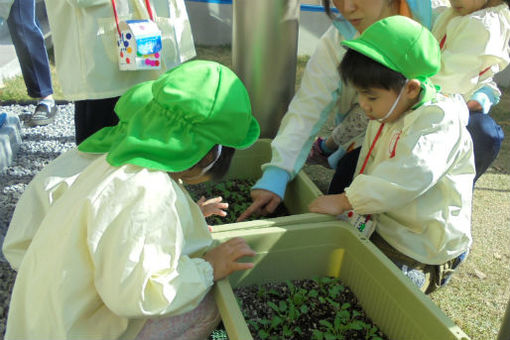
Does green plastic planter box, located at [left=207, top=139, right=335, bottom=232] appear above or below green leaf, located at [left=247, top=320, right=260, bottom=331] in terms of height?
above

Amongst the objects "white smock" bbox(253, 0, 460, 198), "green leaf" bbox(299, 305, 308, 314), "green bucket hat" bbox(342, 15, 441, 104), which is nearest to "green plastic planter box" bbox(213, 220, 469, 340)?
"green leaf" bbox(299, 305, 308, 314)

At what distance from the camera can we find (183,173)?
1.16 m

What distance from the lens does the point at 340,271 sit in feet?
4.99

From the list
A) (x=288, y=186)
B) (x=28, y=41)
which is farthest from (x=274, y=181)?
(x=28, y=41)

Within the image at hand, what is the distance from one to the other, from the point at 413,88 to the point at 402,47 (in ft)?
0.43

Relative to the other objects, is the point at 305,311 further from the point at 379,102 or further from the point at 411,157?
the point at 379,102

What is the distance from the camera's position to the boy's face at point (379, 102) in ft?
4.43

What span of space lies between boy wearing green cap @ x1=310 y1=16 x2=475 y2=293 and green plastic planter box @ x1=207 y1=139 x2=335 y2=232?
98 mm

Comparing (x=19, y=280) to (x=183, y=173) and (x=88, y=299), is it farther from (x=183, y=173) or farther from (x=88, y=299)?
(x=183, y=173)

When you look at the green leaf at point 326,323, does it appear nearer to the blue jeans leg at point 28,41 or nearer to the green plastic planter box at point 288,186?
the green plastic planter box at point 288,186

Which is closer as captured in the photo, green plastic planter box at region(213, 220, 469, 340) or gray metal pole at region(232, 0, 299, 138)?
green plastic planter box at region(213, 220, 469, 340)

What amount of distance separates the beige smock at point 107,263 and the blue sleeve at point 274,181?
687mm

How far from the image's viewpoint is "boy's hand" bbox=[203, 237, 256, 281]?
1.16m

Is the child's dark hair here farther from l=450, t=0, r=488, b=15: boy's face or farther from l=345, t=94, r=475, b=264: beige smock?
l=450, t=0, r=488, b=15: boy's face
